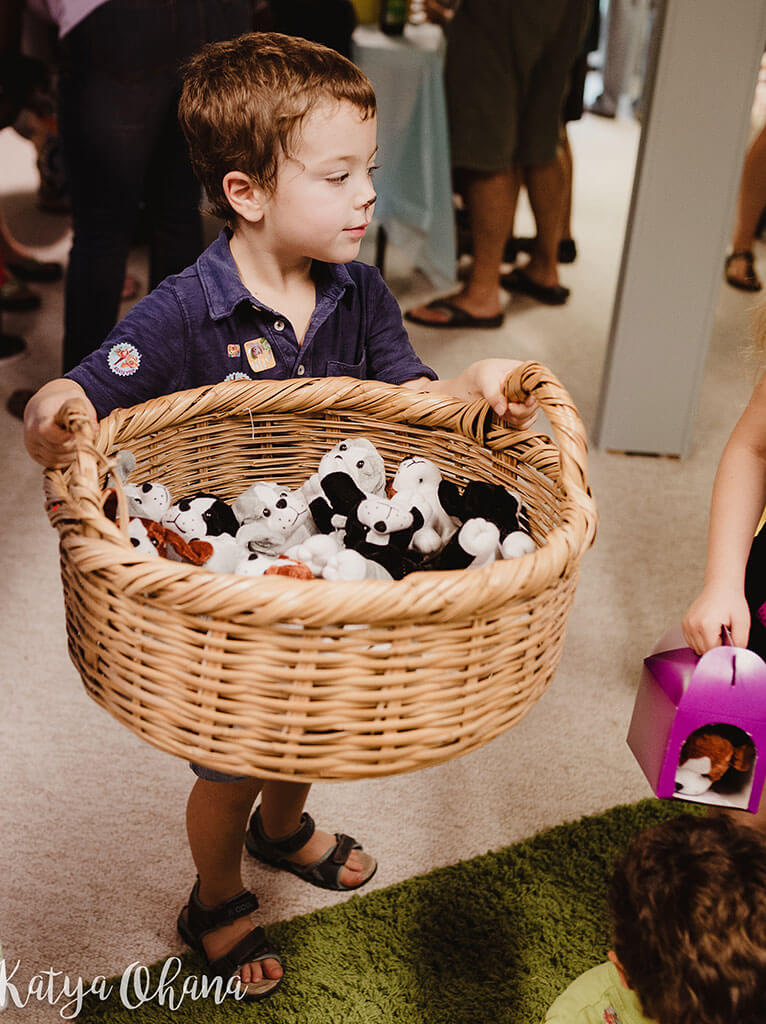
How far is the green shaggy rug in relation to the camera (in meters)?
1.16

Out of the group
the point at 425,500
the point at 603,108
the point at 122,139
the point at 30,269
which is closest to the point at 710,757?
the point at 425,500

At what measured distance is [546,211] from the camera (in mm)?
3049

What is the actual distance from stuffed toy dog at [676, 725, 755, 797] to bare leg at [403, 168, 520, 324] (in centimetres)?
211

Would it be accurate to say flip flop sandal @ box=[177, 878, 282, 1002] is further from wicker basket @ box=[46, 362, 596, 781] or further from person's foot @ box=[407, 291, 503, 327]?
person's foot @ box=[407, 291, 503, 327]

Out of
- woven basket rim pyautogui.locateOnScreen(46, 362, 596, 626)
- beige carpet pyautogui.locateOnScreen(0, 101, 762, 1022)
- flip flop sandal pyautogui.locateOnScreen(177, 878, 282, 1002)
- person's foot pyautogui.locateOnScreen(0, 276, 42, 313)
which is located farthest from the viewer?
person's foot pyautogui.locateOnScreen(0, 276, 42, 313)

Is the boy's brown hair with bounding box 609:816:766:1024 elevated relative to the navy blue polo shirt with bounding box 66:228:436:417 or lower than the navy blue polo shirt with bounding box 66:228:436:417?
lower

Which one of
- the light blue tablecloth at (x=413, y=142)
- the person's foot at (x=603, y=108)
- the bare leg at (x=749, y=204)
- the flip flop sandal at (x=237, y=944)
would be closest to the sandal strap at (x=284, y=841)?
the flip flop sandal at (x=237, y=944)

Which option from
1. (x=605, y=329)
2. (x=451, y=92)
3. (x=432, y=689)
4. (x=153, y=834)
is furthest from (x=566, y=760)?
(x=451, y=92)

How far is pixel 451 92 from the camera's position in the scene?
9.16ft

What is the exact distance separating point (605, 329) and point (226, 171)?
7.00 ft

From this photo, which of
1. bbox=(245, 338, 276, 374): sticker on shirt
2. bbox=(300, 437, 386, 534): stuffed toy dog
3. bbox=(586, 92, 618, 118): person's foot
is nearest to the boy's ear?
bbox=(245, 338, 276, 374): sticker on shirt

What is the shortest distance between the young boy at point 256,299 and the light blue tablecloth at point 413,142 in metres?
1.62

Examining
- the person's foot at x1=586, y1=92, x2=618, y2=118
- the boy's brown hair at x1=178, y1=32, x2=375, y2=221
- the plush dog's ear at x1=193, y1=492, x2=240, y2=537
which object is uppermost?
the boy's brown hair at x1=178, y1=32, x2=375, y2=221

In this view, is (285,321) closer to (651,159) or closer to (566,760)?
(566,760)
